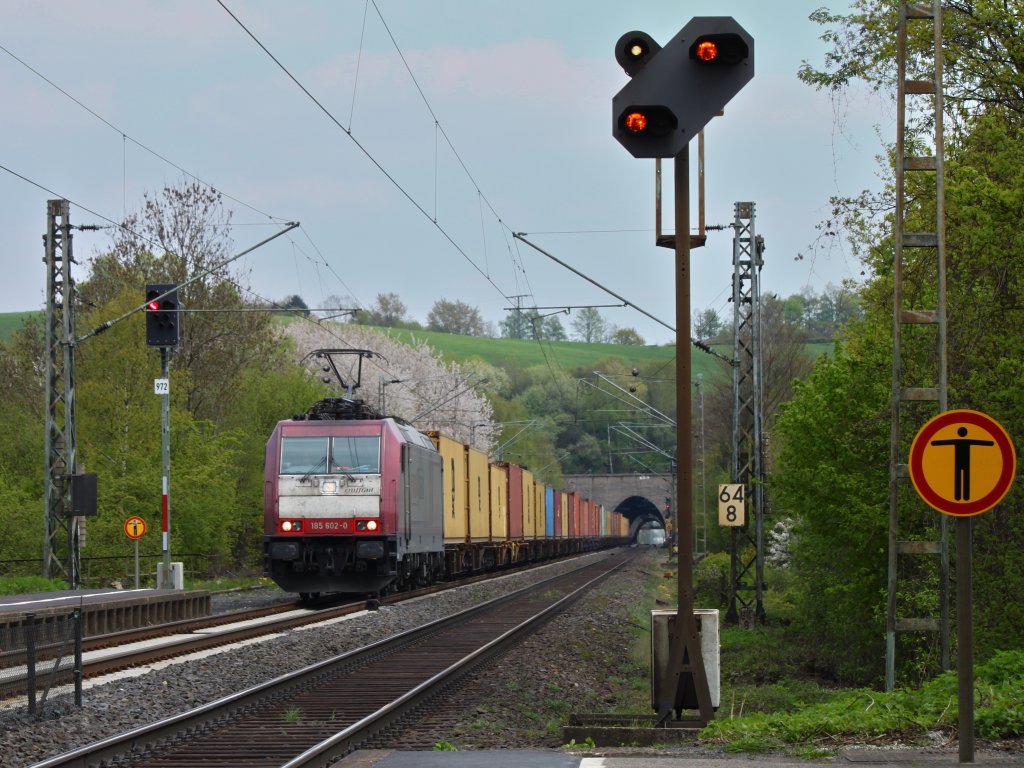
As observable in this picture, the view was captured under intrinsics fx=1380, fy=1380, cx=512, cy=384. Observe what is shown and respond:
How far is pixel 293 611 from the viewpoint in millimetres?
25281

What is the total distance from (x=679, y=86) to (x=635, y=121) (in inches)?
15.5

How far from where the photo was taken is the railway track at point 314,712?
9.69m

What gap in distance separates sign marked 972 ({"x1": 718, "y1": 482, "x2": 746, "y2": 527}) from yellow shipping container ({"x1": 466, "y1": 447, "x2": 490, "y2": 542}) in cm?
1276

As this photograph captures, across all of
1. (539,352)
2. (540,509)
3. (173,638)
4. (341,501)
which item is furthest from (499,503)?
(539,352)

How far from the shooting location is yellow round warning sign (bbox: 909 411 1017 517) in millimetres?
7547

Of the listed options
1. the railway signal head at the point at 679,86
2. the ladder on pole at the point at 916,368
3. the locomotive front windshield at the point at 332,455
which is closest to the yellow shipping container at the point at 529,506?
the locomotive front windshield at the point at 332,455

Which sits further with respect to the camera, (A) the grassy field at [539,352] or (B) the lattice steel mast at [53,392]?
(A) the grassy field at [539,352]

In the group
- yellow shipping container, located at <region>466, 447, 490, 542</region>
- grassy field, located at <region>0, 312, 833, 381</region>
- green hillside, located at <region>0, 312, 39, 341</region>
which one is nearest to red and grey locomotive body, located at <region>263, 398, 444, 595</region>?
yellow shipping container, located at <region>466, 447, 490, 542</region>

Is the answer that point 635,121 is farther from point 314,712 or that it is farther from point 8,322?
point 8,322

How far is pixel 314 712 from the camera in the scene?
1211 centimetres

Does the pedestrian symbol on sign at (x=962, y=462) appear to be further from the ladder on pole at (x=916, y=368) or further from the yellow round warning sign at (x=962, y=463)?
the ladder on pole at (x=916, y=368)

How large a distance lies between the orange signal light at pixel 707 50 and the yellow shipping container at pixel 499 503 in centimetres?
3375

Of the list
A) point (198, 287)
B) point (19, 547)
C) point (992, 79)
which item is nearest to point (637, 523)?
point (198, 287)

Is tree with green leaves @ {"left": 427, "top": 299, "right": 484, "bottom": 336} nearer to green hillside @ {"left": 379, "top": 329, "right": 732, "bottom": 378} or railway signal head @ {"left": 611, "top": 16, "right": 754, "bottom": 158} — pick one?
green hillside @ {"left": 379, "top": 329, "right": 732, "bottom": 378}
